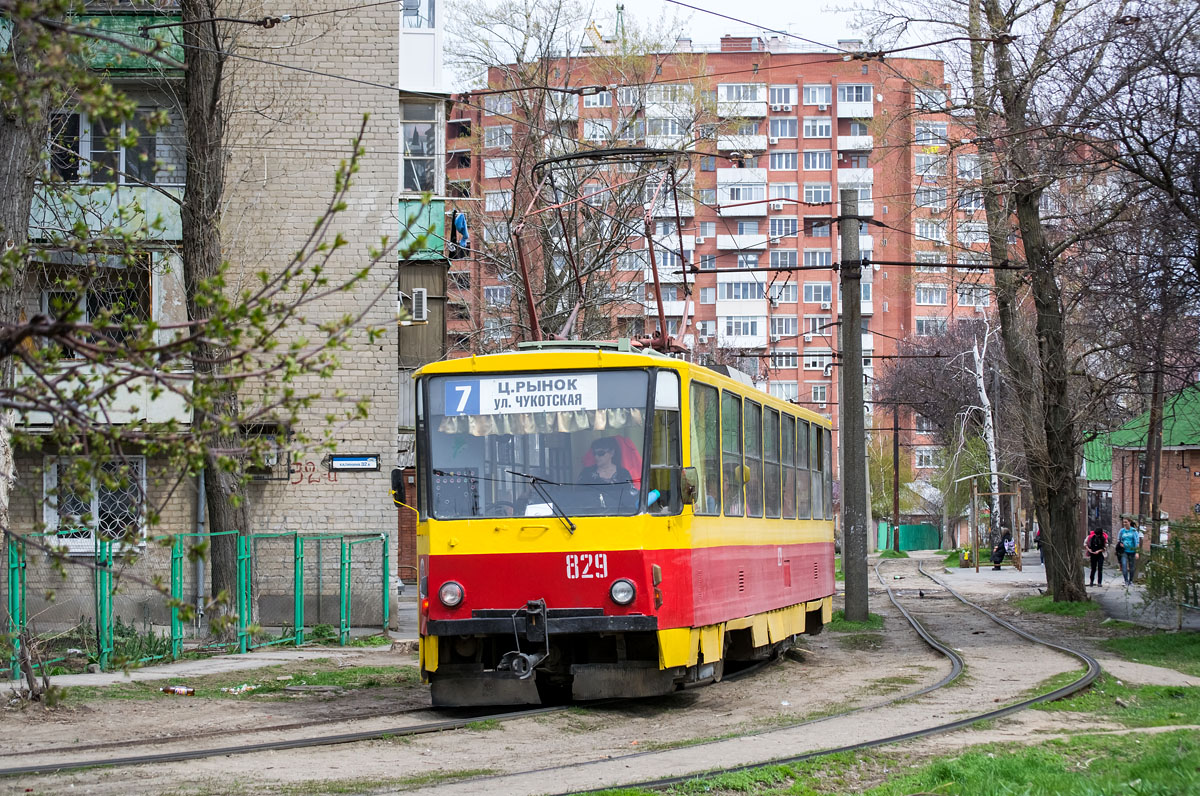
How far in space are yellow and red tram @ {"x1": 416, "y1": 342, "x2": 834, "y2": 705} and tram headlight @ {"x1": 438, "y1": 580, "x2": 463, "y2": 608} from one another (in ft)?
0.04

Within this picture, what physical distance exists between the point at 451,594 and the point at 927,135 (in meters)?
16.1

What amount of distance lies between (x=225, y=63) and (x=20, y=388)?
16.8m

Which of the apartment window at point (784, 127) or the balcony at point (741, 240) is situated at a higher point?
the apartment window at point (784, 127)

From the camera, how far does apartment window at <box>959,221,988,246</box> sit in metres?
25.6

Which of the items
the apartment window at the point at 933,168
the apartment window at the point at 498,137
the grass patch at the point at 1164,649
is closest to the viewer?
the grass patch at the point at 1164,649

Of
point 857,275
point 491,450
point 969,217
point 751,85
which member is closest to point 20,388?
point 491,450

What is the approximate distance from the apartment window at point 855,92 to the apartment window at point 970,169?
65.4 metres

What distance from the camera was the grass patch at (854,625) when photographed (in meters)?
21.8

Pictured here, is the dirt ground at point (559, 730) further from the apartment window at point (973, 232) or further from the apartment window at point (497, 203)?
the apartment window at point (497, 203)

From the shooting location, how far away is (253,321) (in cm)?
452

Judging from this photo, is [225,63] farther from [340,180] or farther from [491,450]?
[340,180]

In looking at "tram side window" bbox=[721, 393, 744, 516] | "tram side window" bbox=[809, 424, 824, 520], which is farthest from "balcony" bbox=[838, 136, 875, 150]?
"tram side window" bbox=[721, 393, 744, 516]

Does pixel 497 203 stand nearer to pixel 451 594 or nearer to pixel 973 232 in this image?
pixel 973 232

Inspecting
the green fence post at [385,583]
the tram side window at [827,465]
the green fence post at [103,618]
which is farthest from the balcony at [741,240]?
the green fence post at [103,618]
